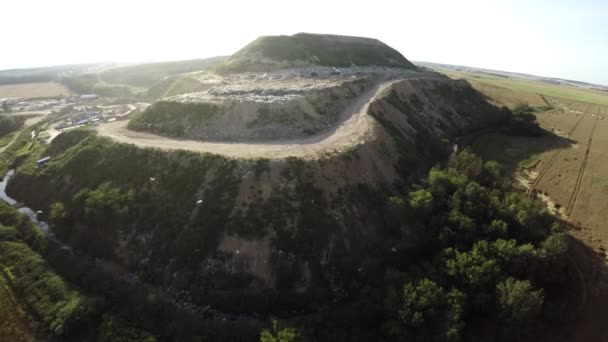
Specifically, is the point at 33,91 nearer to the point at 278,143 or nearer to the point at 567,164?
the point at 278,143

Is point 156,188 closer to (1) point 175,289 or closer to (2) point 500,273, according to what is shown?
(1) point 175,289

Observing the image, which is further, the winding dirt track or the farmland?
the farmland

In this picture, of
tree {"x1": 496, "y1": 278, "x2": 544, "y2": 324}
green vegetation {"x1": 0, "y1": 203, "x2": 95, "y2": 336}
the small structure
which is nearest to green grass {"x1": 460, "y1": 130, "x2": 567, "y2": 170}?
tree {"x1": 496, "y1": 278, "x2": 544, "y2": 324}

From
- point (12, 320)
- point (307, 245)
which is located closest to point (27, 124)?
point (12, 320)

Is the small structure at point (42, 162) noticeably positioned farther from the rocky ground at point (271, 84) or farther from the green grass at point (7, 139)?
the green grass at point (7, 139)

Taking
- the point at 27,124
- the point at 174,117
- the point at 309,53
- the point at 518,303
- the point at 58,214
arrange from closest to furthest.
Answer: the point at 518,303
the point at 58,214
the point at 174,117
the point at 27,124
the point at 309,53

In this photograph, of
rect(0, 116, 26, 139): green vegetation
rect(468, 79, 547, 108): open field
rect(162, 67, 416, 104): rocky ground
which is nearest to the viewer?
rect(162, 67, 416, 104): rocky ground

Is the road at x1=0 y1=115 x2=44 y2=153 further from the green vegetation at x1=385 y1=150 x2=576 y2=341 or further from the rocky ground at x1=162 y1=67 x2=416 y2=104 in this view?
the green vegetation at x1=385 y1=150 x2=576 y2=341
